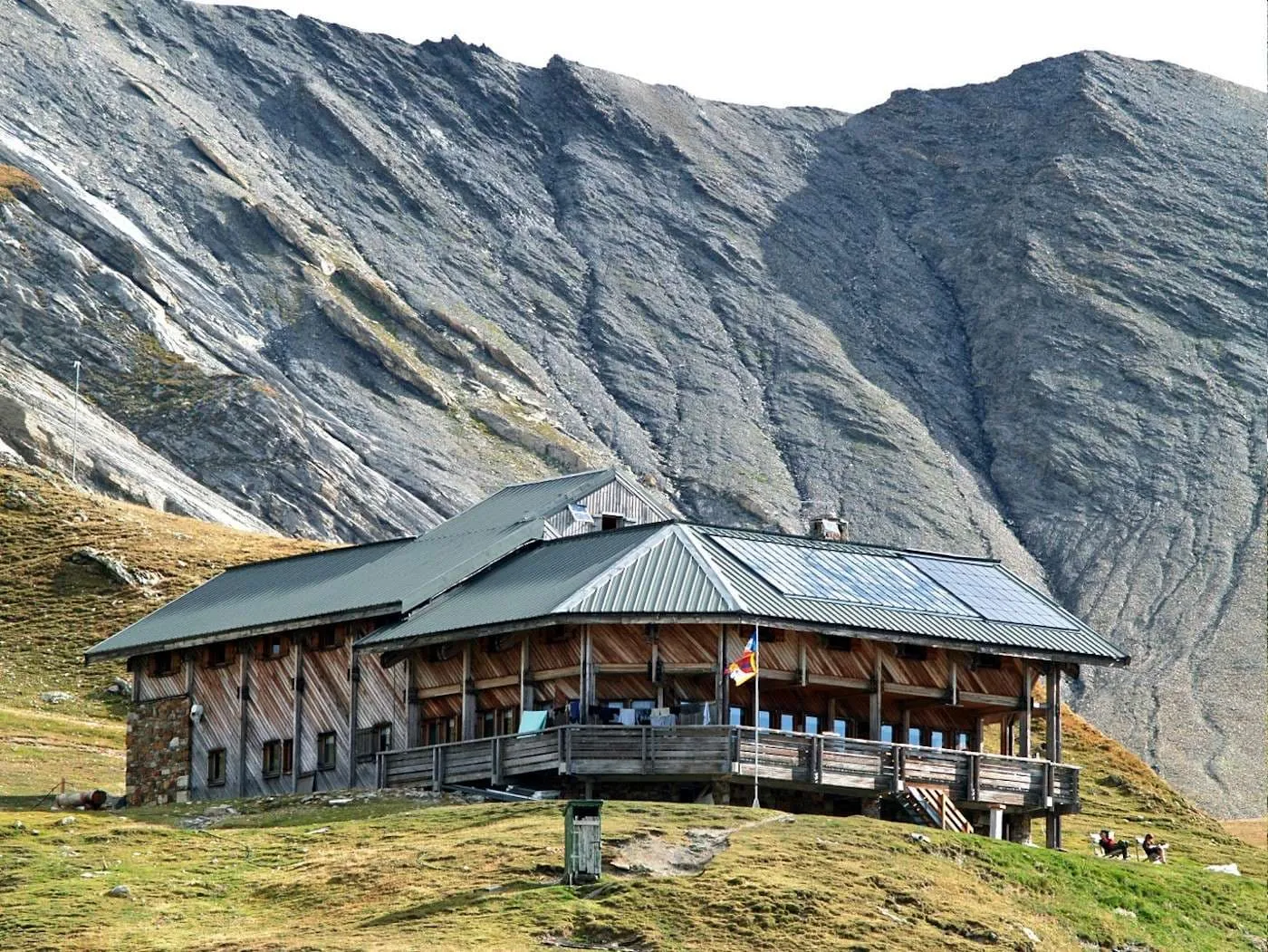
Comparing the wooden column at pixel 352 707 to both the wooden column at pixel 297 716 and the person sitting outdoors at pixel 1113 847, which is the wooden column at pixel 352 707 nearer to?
the wooden column at pixel 297 716

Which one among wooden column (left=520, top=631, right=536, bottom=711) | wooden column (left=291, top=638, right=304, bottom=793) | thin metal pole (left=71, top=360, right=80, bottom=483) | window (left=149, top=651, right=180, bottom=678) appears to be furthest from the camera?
thin metal pole (left=71, top=360, right=80, bottom=483)

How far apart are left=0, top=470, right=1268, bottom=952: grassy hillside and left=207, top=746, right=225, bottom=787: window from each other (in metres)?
6.78

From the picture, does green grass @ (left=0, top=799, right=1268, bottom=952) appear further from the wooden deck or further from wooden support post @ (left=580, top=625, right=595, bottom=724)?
wooden support post @ (left=580, top=625, right=595, bottom=724)

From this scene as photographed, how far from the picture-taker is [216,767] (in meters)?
69.6

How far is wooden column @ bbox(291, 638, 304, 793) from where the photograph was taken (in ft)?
217

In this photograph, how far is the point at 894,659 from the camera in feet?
203

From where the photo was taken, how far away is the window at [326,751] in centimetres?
6538

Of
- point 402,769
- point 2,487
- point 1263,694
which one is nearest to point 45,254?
point 2,487

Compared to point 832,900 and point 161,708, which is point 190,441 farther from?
point 832,900

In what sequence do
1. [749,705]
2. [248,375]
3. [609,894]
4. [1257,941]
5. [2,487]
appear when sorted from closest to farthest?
[609,894], [1257,941], [749,705], [2,487], [248,375]

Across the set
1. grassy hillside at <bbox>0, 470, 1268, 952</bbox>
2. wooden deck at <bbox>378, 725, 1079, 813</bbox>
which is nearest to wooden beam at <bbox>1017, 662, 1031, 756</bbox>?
wooden deck at <bbox>378, 725, 1079, 813</bbox>

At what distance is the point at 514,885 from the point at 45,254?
155 metres

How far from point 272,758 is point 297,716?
192cm

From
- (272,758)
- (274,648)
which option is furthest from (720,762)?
(274,648)
